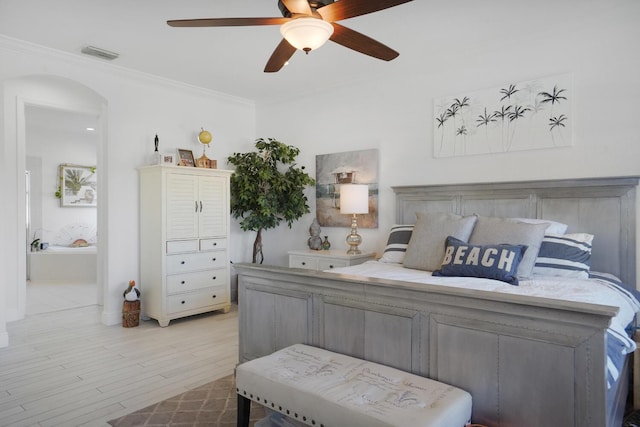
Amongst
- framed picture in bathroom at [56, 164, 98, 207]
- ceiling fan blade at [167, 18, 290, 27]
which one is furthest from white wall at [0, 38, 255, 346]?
framed picture in bathroom at [56, 164, 98, 207]

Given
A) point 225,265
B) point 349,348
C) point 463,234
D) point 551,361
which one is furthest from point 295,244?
point 551,361

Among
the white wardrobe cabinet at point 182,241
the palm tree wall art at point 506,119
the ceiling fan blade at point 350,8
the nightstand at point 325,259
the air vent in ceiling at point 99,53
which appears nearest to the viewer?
the ceiling fan blade at point 350,8

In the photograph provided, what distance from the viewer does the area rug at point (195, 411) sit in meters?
2.20

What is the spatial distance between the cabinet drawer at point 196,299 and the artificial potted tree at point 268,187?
2.03ft

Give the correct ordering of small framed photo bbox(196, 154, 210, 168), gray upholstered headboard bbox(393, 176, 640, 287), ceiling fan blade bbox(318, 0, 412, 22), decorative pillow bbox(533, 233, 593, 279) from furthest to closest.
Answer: small framed photo bbox(196, 154, 210, 168) → gray upholstered headboard bbox(393, 176, 640, 287) → decorative pillow bbox(533, 233, 593, 279) → ceiling fan blade bbox(318, 0, 412, 22)

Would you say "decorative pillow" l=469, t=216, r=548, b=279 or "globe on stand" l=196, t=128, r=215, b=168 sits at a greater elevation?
"globe on stand" l=196, t=128, r=215, b=168

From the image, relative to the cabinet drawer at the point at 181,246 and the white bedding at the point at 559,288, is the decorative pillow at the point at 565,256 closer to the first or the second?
the white bedding at the point at 559,288

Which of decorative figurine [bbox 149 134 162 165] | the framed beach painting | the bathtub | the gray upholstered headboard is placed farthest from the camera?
the bathtub

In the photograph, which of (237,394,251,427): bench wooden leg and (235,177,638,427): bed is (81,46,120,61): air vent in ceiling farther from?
(237,394,251,427): bench wooden leg

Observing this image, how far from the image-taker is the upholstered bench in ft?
4.67

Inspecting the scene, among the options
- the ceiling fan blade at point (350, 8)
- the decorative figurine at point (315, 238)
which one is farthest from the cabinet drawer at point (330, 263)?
the ceiling fan blade at point (350, 8)

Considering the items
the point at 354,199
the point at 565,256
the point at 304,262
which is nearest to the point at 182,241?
the point at 304,262

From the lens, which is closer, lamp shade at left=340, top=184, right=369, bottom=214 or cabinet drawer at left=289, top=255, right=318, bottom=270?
lamp shade at left=340, top=184, right=369, bottom=214

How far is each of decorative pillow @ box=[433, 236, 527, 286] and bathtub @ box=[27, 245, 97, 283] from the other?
599cm
